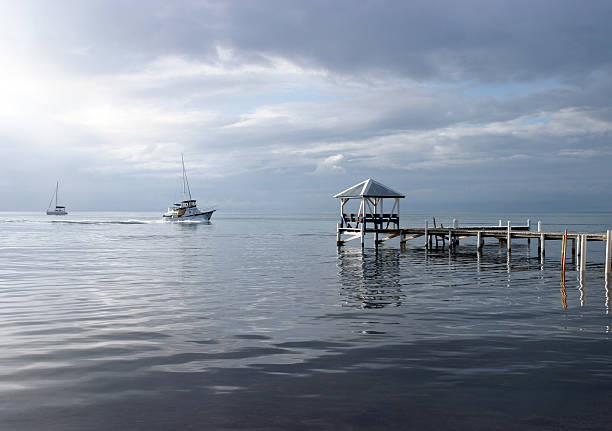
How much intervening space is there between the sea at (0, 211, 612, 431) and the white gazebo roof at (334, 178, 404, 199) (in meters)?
20.3

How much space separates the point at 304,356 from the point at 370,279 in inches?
533

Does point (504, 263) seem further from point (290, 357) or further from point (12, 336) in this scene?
point (12, 336)

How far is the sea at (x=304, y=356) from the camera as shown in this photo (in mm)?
7078

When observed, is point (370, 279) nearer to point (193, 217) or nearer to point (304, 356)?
point (304, 356)

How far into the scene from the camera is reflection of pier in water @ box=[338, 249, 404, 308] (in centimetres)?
1720

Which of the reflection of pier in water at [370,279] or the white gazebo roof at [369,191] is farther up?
the white gazebo roof at [369,191]

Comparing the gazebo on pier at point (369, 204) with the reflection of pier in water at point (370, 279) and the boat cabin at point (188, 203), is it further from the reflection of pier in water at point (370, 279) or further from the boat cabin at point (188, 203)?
the boat cabin at point (188, 203)

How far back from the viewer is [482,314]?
14.5 metres

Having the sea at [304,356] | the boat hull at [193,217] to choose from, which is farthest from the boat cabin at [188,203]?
the sea at [304,356]

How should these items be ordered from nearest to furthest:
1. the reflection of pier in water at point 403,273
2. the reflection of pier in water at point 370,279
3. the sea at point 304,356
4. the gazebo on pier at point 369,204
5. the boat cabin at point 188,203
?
the sea at point 304,356 → the reflection of pier in water at point 370,279 → the reflection of pier in water at point 403,273 → the gazebo on pier at point 369,204 → the boat cabin at point 188,203

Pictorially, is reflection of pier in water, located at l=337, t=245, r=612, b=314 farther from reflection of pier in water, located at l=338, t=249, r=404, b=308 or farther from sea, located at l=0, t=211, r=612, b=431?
sea, located at l=0, t=211, r=612, b=431

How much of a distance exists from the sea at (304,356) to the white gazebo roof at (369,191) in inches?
799

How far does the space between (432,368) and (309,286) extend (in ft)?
38.9

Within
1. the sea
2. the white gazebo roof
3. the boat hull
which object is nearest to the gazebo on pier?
the white gazebo roof
